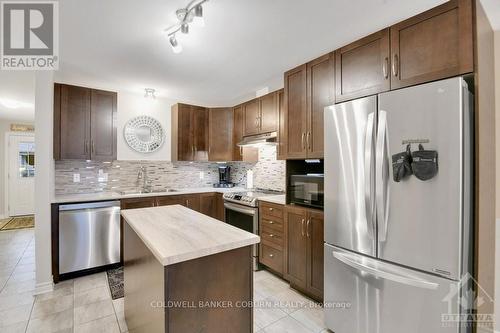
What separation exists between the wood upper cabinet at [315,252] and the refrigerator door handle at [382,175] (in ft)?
2.18

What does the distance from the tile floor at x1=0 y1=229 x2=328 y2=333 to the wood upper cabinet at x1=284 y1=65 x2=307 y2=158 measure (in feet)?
4.91

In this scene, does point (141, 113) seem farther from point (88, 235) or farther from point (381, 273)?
point (381, 273)

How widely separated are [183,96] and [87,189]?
2020mm

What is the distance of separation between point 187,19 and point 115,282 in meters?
2.85

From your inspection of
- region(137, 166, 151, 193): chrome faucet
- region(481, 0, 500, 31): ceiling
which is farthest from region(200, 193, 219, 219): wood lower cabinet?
region(481, 0, 500, 31): ceiling

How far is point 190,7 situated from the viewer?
1597 mm

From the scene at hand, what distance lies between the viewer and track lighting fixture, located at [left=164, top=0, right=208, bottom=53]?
5.01ft

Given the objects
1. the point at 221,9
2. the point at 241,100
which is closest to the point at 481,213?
the point at 221,9

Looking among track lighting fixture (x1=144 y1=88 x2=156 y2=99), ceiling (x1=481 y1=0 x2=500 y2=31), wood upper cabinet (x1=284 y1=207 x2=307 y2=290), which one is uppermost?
track lighting fixture (x1=144 y1=88 x2=156 y2=99)

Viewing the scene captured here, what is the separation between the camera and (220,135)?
4.14 m

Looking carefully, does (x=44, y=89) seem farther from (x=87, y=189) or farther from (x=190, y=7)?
(x=190, y=7)

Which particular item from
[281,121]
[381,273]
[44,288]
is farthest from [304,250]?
[44,288]

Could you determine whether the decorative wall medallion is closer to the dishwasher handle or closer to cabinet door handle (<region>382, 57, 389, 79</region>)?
the dishwasher handle

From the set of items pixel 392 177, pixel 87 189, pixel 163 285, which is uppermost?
pixel 392 177
